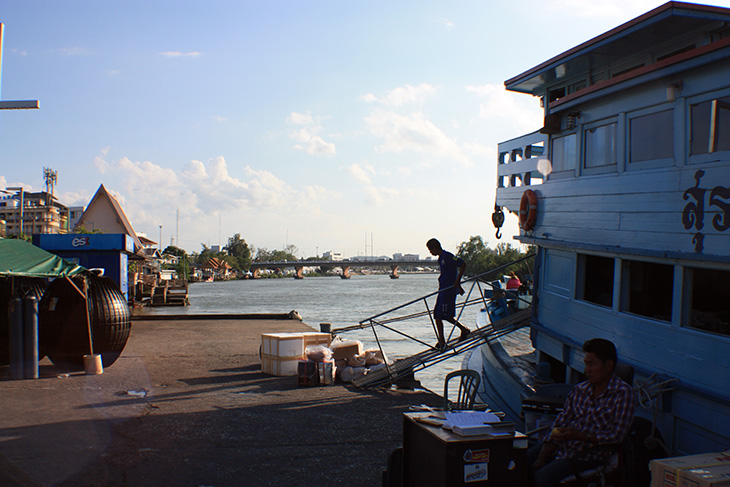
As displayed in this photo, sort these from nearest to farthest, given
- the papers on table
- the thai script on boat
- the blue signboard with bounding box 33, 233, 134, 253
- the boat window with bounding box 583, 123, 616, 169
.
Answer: the papers on table, the thai script on boat, the boat window with bounding box 583, 123, 616, 169, the blue signboard with bounding box 33, 233, 134, 253

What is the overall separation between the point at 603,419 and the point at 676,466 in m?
0.80

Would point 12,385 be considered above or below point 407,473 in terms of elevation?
below

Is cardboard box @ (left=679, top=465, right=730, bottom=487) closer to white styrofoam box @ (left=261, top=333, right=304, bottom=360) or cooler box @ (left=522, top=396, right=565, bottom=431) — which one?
cooler box @ (left=522, top=396, right=565, bottom=431)

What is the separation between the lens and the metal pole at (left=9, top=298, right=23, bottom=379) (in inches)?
381

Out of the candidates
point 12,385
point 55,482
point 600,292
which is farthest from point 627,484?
point 12,385

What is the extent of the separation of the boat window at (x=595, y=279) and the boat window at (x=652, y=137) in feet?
4.45

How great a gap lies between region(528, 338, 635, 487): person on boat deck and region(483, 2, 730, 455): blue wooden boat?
1312 millimetres

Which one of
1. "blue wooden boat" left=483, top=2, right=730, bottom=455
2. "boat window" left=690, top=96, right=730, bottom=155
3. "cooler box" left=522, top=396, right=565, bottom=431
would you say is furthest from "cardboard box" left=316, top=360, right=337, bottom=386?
"boat window" left=690, top=96, right=730, bottom=155

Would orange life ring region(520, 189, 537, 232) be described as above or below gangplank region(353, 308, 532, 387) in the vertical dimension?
above

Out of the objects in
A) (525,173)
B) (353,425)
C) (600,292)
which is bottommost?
(353,425)

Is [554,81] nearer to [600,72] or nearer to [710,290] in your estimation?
[600,72]

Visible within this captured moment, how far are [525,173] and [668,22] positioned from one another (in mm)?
4241

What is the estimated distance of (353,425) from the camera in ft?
25.4

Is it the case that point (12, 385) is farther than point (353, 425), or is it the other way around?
point (12, 385)
